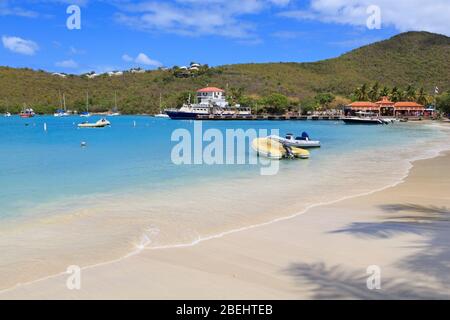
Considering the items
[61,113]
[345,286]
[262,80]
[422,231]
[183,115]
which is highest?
[262,80]

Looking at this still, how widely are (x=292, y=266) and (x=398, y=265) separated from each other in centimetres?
167

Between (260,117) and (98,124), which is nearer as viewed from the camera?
(98,124)

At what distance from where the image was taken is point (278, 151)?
2814cm

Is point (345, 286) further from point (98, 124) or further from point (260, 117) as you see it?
point (260, 117)

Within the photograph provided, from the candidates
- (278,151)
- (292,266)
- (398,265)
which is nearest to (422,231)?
(398,265)

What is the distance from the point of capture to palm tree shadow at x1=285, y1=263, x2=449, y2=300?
6168mm

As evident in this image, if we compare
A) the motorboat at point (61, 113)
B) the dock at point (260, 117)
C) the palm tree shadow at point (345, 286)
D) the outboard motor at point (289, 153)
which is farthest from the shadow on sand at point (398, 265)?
the motorboat at point (61, 113)

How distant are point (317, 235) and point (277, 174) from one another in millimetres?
11483

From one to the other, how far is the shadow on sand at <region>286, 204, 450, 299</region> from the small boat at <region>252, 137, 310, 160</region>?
17.2 meters

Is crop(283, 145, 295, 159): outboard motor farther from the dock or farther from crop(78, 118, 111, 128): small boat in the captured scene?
the dock

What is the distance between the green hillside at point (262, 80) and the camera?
5630 inches

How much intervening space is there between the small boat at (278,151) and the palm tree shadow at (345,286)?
20227 millimetres

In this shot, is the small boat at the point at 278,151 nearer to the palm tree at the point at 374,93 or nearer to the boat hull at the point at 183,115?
the boat hull at the point at 183,115

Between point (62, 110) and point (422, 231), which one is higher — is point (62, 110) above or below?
above
